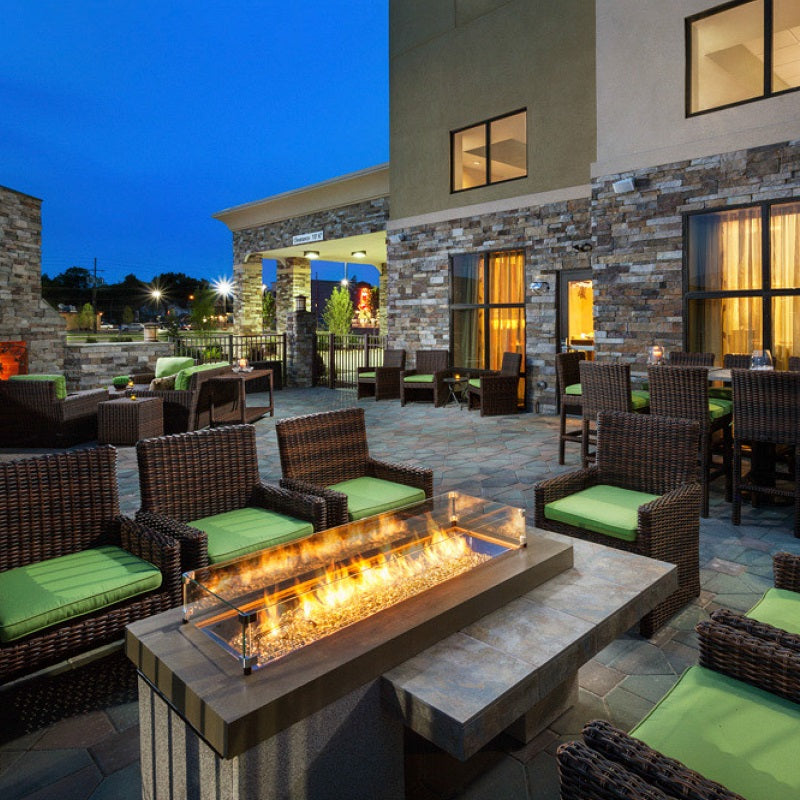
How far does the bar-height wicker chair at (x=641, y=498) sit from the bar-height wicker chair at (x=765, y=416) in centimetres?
138

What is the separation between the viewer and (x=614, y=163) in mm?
7953

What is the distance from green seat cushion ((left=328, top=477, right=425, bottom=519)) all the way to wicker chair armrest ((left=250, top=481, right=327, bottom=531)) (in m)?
0.24

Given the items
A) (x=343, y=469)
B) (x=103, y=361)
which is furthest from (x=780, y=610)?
(x=103, y=361)

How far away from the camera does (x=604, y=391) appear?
221 inches

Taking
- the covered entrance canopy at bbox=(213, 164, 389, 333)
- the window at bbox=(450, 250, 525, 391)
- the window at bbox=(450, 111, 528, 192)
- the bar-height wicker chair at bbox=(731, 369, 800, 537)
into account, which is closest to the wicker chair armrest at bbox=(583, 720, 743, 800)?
the bar-height wicker chair at bbox=(731, 369, 800, 537)

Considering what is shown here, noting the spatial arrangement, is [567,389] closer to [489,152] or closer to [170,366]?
[489,152]

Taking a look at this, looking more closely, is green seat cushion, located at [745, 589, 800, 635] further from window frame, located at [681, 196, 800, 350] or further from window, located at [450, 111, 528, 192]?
window, located at [450, 111, 528, 192]

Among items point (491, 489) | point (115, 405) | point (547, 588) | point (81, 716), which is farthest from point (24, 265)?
point (547, 588)

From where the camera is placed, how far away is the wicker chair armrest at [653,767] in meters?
1.10

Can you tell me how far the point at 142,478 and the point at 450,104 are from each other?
9478 millimetres

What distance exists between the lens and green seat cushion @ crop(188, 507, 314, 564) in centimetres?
276

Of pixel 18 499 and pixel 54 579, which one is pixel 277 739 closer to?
pixel 54 579

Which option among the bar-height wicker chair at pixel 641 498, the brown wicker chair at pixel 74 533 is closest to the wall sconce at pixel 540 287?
the bar-height wicker chair at pixel 641 498

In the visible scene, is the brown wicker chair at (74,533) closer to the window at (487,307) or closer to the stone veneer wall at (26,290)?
the window at (487,307)
